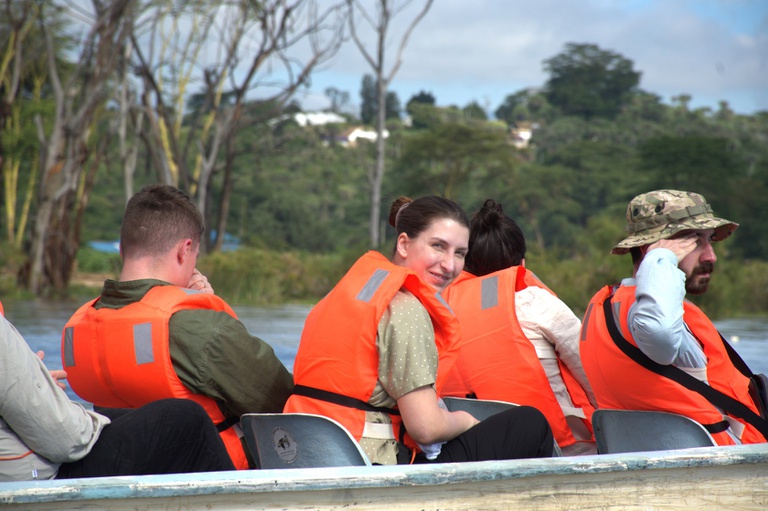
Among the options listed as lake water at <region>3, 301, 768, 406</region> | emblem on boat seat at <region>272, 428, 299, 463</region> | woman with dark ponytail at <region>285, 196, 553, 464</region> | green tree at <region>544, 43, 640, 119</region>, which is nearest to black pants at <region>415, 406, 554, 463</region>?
woman with dark ponytail at <region>285, 196, 553, 464</region>

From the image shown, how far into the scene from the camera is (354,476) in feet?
6.18

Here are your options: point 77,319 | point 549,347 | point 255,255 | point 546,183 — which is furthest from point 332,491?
point 546,183

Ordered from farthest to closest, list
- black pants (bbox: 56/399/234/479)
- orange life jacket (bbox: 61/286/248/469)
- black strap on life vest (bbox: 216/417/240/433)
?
black strap on life vest (bbox: 216/417/240/433) < orange life jacket (bbox: 61/286/248/469) < black pants (bbox: 56/399/234/479)

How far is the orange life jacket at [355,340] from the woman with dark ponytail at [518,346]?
50 centimetres

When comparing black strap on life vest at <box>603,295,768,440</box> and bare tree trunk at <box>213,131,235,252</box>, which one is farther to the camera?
bare tree trunk at <box>213,131,235,252</box>

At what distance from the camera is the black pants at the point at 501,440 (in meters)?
2.11

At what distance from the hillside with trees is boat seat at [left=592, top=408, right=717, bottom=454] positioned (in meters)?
1.05

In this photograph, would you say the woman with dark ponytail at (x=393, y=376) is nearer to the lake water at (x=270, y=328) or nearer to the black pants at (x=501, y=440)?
the black pants at (x=501, y=440)

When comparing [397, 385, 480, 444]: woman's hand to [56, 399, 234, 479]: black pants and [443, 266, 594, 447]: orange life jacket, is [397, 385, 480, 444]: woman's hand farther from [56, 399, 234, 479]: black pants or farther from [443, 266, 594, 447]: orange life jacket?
[443, 266, 594, 447]: orange life jacket

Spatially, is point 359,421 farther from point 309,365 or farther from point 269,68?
point 269,68

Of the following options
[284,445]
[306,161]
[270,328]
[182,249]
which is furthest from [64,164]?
[306,161]

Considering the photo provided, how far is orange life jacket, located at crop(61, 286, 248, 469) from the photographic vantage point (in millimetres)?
2096

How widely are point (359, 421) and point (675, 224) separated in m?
1.01

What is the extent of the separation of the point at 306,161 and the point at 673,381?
131 feet
